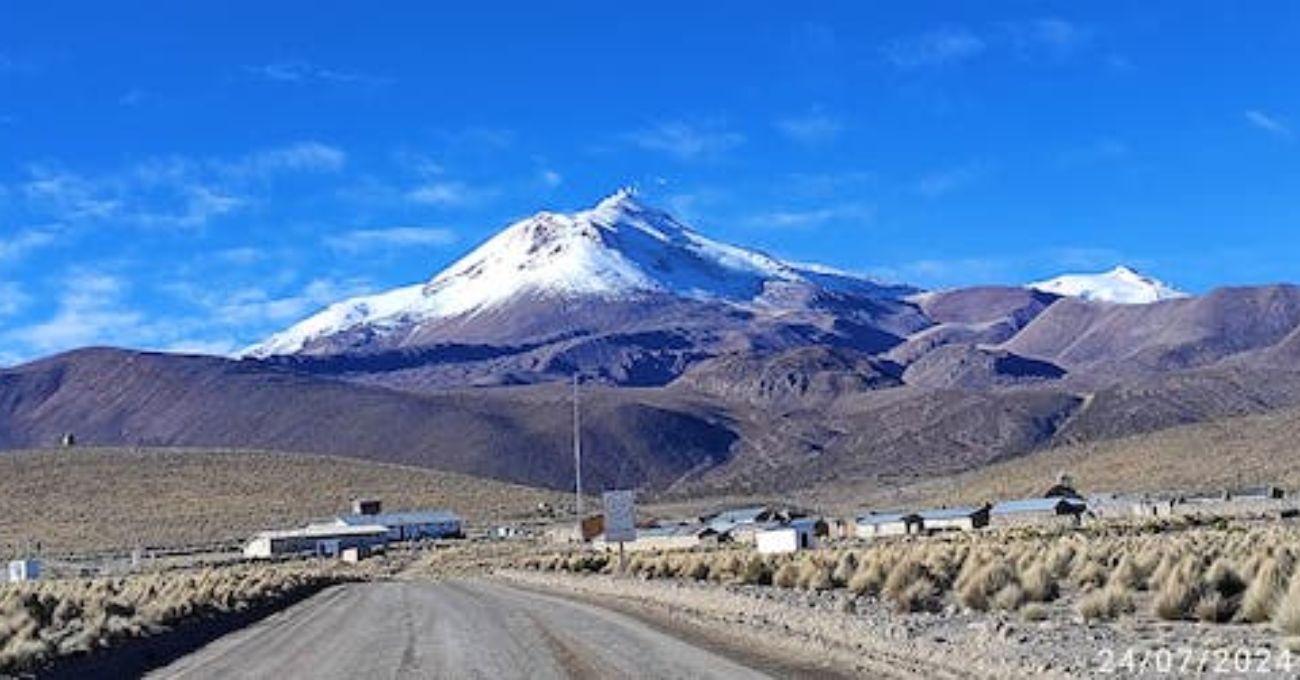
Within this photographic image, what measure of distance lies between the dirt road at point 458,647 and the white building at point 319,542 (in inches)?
2678

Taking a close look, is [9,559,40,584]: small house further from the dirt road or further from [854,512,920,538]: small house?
the dirt road

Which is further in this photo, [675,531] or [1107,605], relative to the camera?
[675,531]

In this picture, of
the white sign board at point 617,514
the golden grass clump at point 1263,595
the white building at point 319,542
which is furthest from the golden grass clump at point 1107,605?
the white building at point 319,542

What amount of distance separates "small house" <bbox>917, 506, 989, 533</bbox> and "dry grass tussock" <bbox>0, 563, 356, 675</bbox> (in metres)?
36.1

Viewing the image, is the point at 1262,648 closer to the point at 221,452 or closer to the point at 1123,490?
the point at 1123,490

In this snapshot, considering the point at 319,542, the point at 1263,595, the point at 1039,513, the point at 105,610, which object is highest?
the point at 319,542

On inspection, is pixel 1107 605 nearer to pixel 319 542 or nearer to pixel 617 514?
pixel 617 514

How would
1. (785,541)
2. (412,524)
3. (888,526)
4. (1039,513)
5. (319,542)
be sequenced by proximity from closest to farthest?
(785,541)
(1039,513)
(888,526)
(319,542)
(412,524)

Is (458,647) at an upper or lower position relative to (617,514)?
lower

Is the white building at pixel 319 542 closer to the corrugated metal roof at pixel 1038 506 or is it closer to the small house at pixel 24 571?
the small house at pixel 24 571

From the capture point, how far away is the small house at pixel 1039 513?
269 feet

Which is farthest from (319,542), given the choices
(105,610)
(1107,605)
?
(1107,605)

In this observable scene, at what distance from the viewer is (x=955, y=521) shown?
88062 millimetres

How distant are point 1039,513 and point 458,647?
216ft
